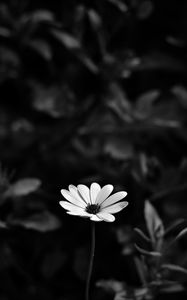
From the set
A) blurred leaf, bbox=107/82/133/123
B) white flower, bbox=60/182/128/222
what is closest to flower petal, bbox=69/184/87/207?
white flower, bbox=60/182/128/222

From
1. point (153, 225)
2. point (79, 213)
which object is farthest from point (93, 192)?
point (153, 225)

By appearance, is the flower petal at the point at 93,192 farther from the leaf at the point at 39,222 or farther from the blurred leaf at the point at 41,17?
the blurred leaf at the point at 41,17

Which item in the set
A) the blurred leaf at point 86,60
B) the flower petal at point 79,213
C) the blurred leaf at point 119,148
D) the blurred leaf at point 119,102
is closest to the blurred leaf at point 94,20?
the blurred leaf at point 86,60

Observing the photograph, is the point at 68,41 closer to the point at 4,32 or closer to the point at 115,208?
the point at 4,32

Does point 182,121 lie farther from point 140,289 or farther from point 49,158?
point 140,289

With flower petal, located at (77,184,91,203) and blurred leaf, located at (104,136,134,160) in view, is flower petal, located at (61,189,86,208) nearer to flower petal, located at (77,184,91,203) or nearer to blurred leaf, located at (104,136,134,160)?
flower petal, located at (77,184,91,203)

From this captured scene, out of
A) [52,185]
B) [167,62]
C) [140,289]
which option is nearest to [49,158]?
[52,185]
